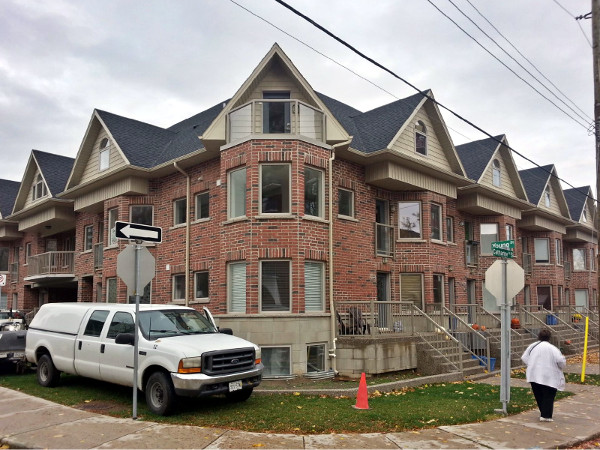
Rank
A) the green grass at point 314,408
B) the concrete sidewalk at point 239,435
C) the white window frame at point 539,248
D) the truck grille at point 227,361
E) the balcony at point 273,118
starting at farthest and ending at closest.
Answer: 1. the white window frame at point 539,248
2. the balcony at point 273,118
3. the truck grille at point 227,361
4. the green grass at point 314,408
5. the concrete sidewalk at point 239,435

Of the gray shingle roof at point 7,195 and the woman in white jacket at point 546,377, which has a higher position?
the gray shingle roof at point 7,195

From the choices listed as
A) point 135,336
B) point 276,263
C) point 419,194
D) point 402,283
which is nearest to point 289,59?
point 276,263

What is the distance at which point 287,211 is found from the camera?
15148 mm

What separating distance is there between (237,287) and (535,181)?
72.2ft

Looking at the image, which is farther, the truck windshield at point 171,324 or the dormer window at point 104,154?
the dormer window at point 104,154

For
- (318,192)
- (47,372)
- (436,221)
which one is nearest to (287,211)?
(318,192)

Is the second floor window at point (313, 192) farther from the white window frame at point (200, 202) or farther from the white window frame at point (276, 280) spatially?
the white window frame at point (200, 202)

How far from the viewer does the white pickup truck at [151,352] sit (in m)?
8.92

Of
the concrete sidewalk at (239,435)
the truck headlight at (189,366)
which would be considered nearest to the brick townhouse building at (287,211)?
the truck headlight at (189,366)

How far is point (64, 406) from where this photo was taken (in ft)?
31.9

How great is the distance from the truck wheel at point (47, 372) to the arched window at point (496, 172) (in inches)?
761

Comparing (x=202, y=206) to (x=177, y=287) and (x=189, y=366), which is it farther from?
(x=189, y=366)

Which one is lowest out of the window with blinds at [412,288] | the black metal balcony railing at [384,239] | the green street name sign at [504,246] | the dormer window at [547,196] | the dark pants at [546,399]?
the dark pants at [546,399]

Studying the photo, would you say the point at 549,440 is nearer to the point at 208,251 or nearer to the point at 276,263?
the point at 276,263
